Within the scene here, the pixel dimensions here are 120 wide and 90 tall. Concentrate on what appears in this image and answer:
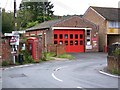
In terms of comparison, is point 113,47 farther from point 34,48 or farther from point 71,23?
point 71,23

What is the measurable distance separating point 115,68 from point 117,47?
172 centimetres

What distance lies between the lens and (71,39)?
48094 mm

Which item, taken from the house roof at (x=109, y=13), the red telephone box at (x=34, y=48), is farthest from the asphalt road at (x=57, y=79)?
the house roof at (x=109, y=13)

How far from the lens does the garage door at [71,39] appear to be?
46.8 m

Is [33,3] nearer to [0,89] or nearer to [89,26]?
[89,26]

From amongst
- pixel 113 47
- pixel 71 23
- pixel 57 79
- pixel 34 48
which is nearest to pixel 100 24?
pixel 71 23

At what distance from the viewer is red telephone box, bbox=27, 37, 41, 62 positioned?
104 feet

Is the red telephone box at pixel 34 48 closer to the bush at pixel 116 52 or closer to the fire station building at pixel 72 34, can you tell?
the bush at pixel 116 52

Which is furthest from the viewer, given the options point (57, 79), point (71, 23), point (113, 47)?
point (71, 23)

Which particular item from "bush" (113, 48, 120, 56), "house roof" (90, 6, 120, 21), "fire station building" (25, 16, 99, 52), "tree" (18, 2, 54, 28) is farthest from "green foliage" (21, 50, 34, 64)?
"tree" (18, 2, 54, 28)

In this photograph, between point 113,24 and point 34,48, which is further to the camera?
point 113,24

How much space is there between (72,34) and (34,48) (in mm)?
16736

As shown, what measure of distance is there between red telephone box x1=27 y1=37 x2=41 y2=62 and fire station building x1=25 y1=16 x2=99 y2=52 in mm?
13258

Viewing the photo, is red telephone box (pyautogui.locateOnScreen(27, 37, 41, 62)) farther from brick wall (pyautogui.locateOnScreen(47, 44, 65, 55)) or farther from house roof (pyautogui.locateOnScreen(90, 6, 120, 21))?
house roof (pyautogui.locateOnScreen(90, 6, 120, 21))
